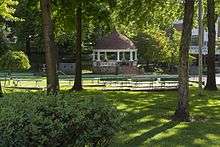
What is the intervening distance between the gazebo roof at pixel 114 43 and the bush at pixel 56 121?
5175 cm

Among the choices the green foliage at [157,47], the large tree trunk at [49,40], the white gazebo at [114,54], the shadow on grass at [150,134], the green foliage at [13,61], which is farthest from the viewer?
the green foliage at [157,47]

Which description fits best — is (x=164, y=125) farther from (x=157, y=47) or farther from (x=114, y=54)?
(x=114, y=54)

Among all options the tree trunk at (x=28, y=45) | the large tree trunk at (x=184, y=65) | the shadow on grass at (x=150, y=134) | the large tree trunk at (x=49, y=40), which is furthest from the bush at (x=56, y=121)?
the tree trunk at (x=28, y=45)

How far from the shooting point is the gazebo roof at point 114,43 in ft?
199

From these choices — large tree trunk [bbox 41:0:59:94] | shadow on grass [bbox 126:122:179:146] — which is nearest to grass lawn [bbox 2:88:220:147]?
shadow on grass [bbox 126:122:179:146]

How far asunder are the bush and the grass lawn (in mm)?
840

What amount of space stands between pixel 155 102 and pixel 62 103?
13228 mm

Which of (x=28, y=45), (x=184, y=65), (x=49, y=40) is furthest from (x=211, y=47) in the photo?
(x=28, y=45)

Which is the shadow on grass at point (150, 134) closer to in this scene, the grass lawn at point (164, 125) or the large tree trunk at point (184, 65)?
the grass lawn at point (164, 125)

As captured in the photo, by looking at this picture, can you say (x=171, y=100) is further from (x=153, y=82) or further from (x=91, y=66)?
(x=91, y=66)

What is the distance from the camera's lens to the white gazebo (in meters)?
59.9

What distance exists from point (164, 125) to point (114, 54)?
47782 mm

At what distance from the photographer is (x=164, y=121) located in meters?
15.6

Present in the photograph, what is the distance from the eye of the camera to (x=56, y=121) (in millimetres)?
7809
